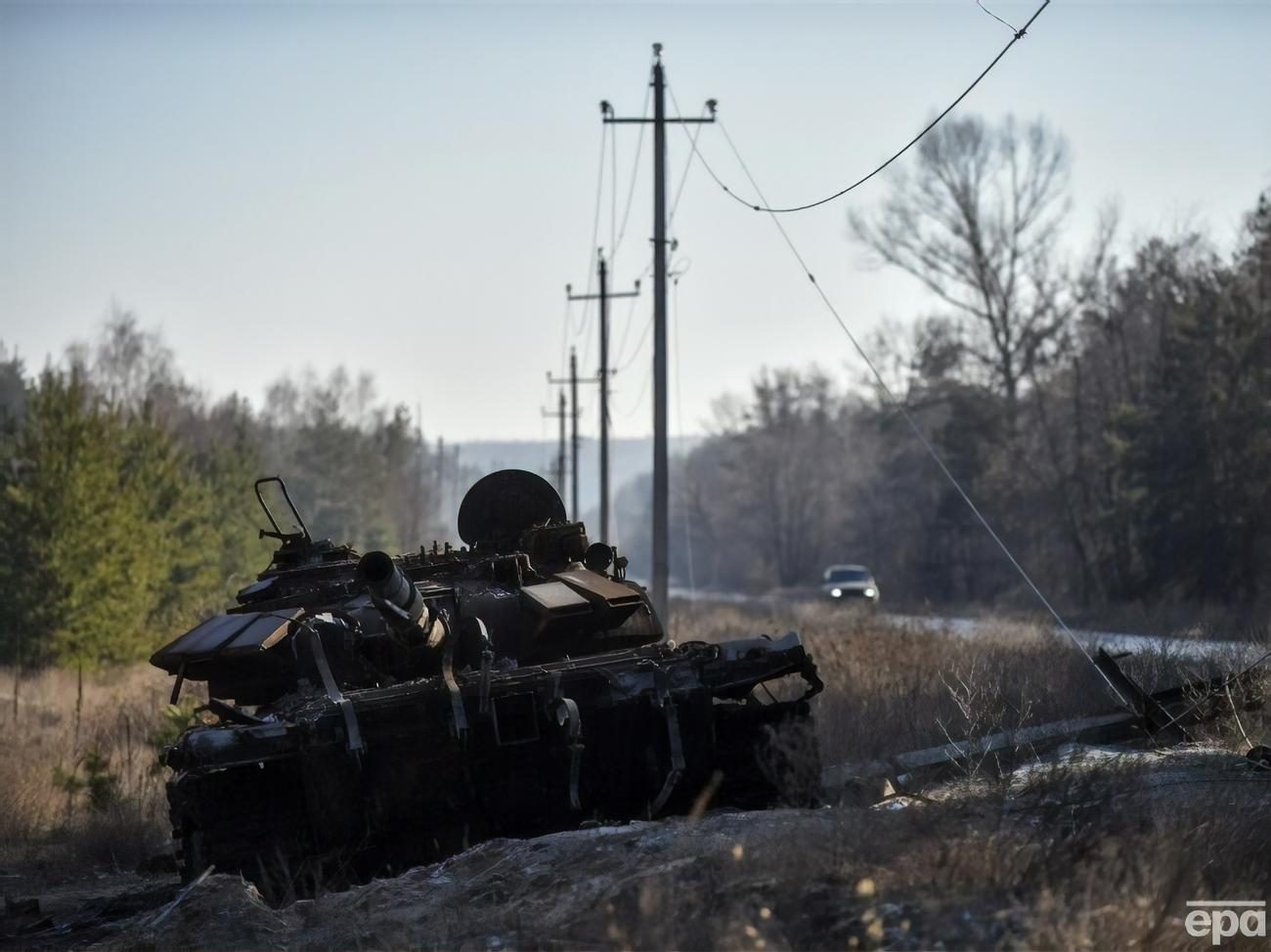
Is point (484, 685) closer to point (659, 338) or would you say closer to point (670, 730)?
point (670, 730)

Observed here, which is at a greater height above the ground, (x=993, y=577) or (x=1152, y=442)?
(x=1152, y=442)

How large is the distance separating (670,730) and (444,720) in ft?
4.73

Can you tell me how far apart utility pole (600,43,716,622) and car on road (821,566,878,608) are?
1898cm

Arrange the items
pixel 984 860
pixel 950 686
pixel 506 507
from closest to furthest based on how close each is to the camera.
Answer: pixel 984 860, pixel 506 507, pixel 950 686

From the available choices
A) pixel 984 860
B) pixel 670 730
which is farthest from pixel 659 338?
pixel 984 860

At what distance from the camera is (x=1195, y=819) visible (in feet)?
24.2

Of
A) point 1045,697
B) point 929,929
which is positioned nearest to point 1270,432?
point 1045,697

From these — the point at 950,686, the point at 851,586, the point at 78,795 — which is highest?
the point at 950,686

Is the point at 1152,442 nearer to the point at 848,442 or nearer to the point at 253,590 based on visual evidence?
the point at 253,590

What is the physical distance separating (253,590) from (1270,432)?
2453 cm

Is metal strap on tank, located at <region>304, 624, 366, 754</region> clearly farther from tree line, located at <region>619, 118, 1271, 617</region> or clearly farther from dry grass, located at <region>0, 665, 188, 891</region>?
tree line, located at <region>619, 118, 1271, 617</region>

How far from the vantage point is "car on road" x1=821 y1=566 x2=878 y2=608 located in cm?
4424

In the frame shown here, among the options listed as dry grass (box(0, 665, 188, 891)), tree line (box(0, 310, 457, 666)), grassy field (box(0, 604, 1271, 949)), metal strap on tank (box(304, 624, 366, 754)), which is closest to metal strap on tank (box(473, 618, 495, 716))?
metal strap on tank (box(304, 624, 366, 754))

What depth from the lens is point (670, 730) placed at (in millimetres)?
10086
